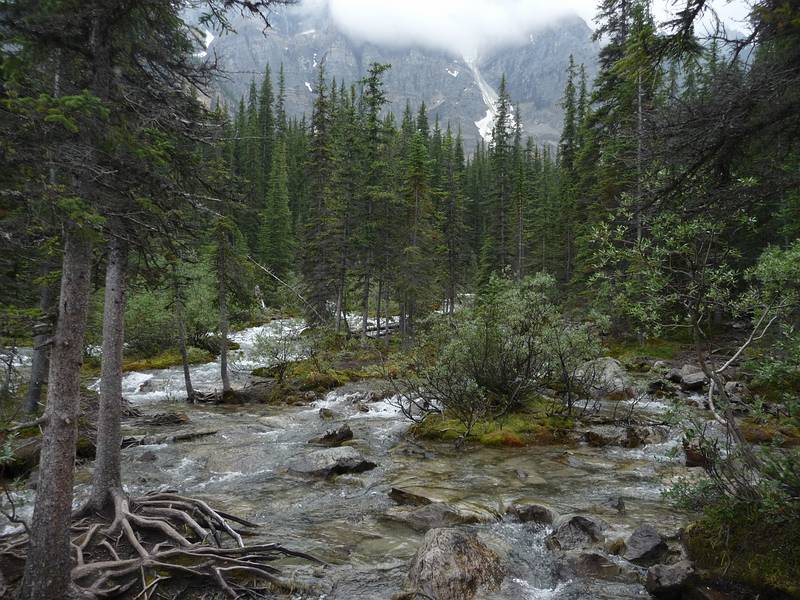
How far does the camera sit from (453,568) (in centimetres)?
670

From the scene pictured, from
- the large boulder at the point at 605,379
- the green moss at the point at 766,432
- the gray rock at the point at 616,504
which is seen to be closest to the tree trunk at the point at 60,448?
the gray rock at the point at 616,504

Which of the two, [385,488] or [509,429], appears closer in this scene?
[385,488]

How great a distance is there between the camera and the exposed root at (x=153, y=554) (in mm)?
6031

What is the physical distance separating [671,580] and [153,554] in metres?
6.43

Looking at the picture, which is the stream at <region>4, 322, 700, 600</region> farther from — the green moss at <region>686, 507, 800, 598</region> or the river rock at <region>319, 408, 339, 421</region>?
the green moss at <region>686, 507, 800, 598</region>

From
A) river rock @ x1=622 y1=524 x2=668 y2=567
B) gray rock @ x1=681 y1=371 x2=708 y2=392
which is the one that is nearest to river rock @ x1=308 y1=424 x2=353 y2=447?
river rock @ x1=622 y1=524 x2=668 y2=567

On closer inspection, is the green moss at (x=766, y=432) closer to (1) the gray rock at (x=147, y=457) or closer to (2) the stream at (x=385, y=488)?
(2) the stream at (x=385, y=488)

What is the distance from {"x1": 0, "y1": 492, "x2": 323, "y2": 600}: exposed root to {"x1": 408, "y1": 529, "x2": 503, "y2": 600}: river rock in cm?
167

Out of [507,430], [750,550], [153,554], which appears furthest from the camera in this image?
[507,430]

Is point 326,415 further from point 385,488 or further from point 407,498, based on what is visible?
point 407,498

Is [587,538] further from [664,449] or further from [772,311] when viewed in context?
[664,449]

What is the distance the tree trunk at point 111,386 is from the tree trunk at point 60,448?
2340mm

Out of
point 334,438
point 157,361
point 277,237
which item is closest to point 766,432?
point 334,438

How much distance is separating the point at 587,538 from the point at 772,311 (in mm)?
4338
